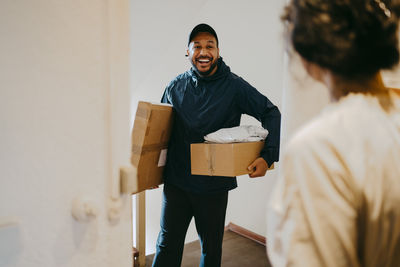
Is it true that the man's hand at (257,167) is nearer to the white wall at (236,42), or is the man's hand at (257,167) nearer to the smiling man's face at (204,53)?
the smiling man's face at (204,53)

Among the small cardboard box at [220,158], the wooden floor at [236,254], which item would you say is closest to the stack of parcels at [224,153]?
the small cardboard box at [220,158]

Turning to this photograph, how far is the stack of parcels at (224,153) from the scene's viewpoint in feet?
5.29

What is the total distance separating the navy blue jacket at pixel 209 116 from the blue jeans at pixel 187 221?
6 cm

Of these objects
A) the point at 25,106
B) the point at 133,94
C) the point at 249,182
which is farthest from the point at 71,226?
the point at 133,94

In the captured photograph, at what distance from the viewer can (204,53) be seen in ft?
5.91

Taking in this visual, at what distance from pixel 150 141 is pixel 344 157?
49.0 inches

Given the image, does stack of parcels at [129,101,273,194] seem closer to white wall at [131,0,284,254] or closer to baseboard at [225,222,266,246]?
white wall at [131,0,284,254]

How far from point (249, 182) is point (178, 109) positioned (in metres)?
1.48

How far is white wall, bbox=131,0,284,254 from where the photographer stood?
9.22 feet

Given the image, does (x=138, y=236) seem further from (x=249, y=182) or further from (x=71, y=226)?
(x=71, y=226)

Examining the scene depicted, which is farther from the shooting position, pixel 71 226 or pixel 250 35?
pixel 250 35

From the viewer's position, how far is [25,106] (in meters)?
0.88

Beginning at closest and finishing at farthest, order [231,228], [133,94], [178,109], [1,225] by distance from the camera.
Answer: [1,225] < [178,109] < [231,228] < [133,94]

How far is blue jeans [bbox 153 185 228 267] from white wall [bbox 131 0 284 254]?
4.07ft
